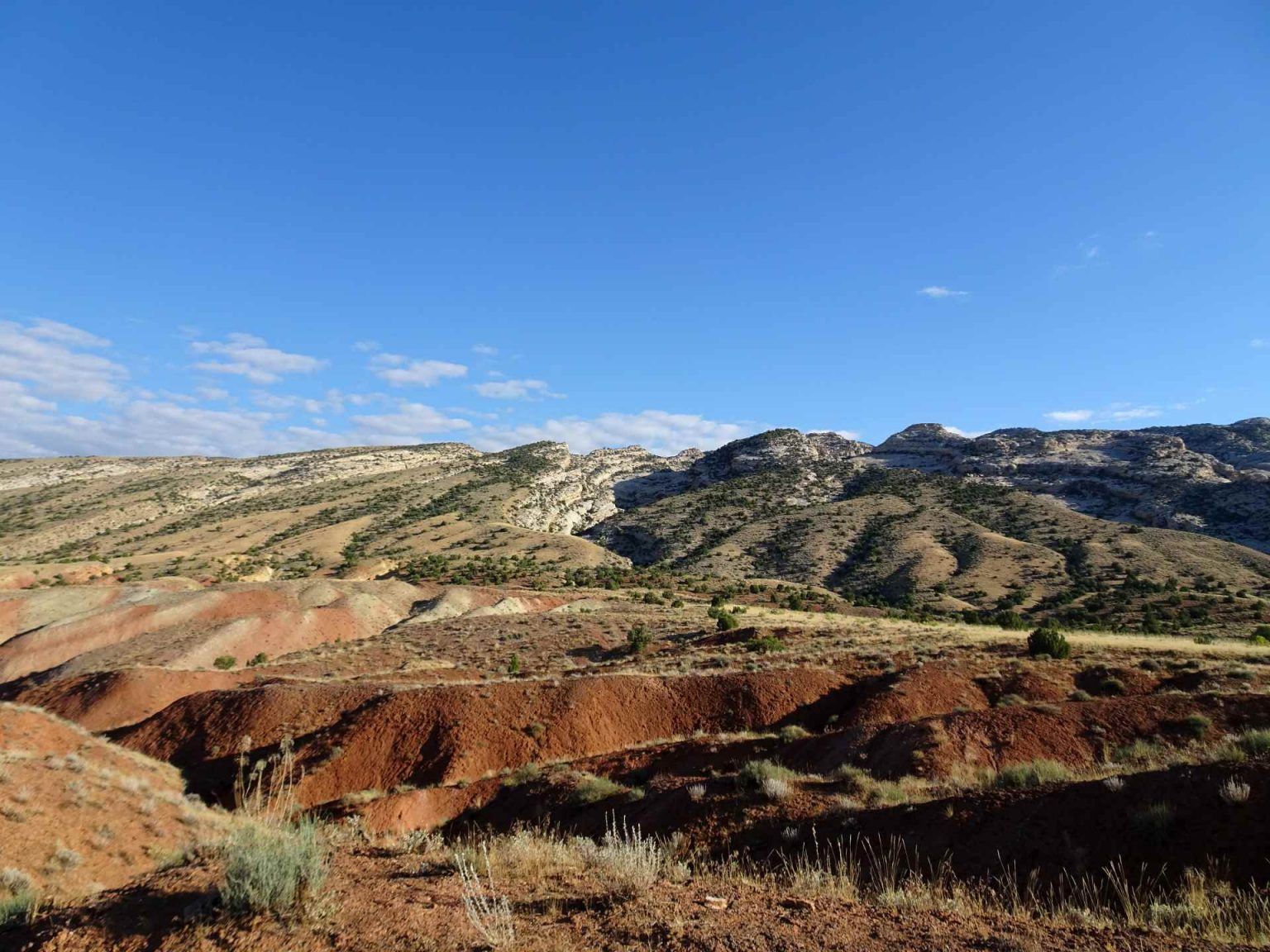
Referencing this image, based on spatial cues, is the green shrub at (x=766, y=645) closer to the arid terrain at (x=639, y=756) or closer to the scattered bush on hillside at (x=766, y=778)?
the arid terrain at (x=639, y=756)

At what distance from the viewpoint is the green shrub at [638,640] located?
3388 centimetres

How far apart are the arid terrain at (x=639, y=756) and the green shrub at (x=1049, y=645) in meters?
0.22

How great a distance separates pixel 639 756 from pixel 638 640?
17.4 m

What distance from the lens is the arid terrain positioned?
544 cm

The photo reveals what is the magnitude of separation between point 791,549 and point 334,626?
57755mm

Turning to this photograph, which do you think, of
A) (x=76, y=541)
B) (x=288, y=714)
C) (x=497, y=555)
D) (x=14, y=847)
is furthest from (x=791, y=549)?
(x=76, y=541)

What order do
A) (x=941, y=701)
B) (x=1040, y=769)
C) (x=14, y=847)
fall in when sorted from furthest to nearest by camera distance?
(x=941, y=701), (x=1040, y=769), (x=14, y=847)

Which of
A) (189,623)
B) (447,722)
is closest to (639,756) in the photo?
(447,722)

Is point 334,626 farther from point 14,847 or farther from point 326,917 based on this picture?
point 326,917

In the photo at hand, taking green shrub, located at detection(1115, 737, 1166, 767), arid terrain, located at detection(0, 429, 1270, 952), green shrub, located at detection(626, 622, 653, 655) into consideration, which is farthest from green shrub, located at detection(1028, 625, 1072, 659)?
green shrub, located at detection(626, 622, 653, 655)

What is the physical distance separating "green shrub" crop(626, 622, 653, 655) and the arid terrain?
347 mm

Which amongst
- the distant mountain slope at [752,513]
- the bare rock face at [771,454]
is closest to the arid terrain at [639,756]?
the distant mountain slope at [752,513]

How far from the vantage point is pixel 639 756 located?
55.7ft

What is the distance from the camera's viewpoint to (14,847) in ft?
32.0
